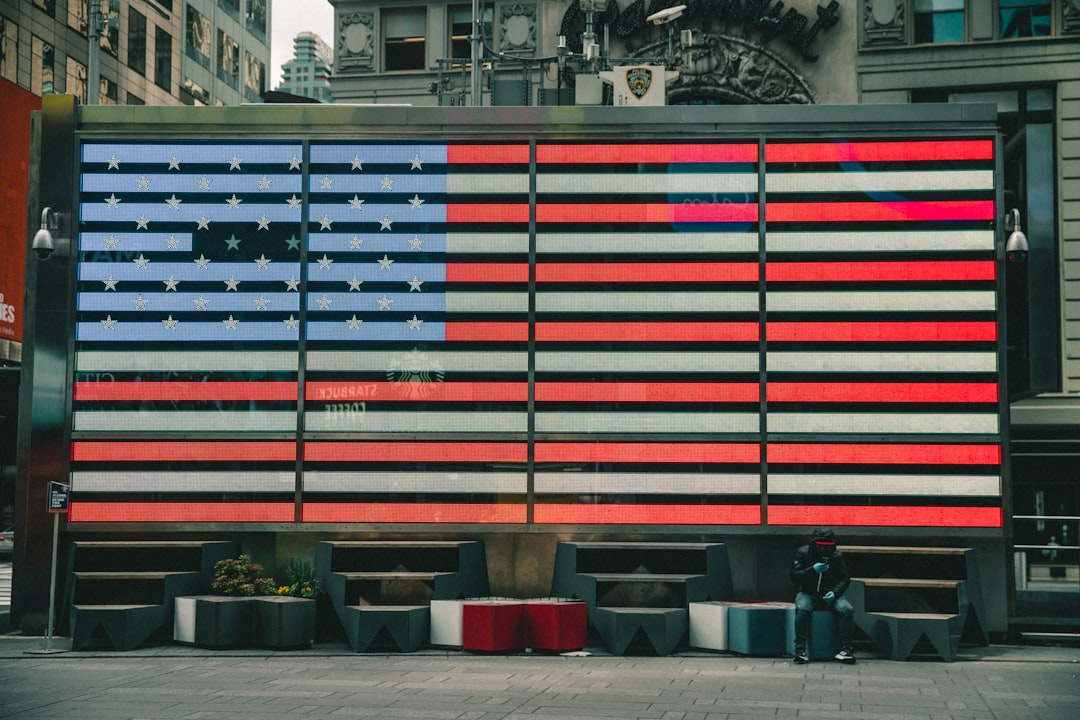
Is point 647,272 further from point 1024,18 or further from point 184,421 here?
point 1024,18

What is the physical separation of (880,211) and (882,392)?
8.81 feet

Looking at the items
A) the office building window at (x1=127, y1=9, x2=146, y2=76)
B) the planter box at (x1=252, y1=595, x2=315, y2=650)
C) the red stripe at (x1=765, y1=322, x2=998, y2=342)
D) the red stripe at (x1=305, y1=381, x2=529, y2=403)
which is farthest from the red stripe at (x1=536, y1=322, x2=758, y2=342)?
the office building window at (x1=127, y1=9, x2=146, y2=76)

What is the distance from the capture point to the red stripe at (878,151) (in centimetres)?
1798

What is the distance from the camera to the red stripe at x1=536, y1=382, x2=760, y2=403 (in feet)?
59.3

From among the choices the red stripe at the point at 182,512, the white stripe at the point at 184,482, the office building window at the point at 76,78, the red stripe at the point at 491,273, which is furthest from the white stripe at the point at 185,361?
the office building window at the point at 76,78

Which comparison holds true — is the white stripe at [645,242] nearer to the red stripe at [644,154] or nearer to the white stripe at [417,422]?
the red stripe at [644,154]

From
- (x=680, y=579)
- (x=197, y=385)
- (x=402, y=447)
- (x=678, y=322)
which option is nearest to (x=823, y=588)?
(x=680, y=579)

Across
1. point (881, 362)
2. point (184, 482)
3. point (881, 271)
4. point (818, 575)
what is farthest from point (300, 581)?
point (881, 271)

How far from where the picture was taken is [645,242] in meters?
18.3

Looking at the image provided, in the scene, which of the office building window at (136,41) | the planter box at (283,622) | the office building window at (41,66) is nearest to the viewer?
the planter box at (283,622)

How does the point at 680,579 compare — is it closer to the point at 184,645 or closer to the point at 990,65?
the point at 184,645

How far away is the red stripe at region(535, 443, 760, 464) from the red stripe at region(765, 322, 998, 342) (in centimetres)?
175

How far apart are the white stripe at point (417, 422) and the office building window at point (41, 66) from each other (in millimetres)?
39388

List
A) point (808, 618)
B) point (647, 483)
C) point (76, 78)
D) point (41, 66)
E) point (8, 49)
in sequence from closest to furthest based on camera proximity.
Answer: point (808, 618), point (647, 483), point (8, 49), point (41, 66), point (76, 78)
